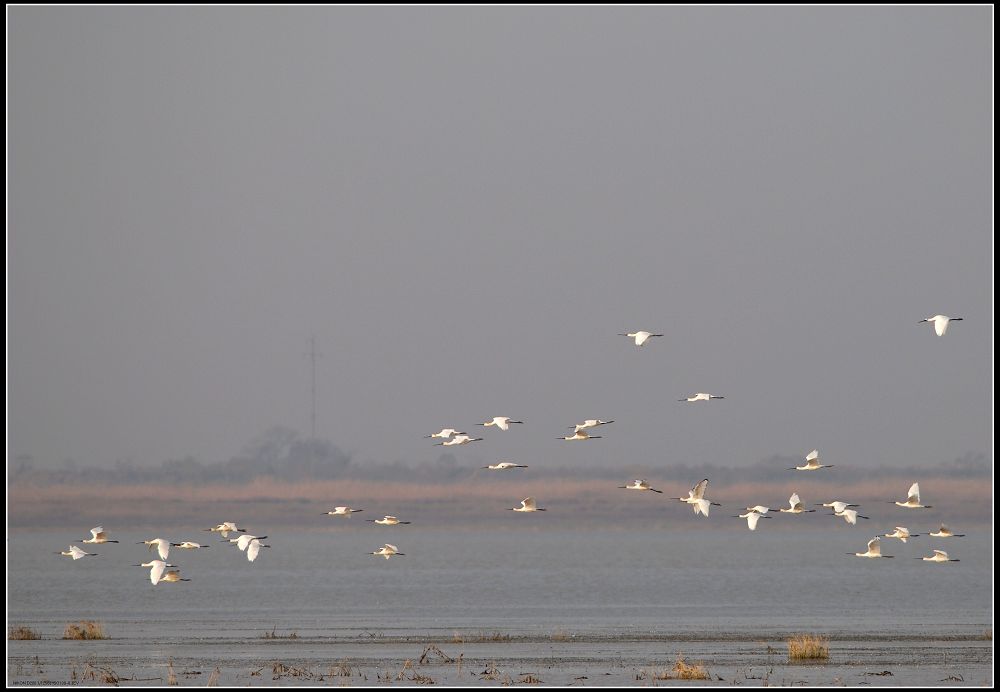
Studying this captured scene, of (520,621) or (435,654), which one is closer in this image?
(435,654)

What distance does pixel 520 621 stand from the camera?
49.2 m

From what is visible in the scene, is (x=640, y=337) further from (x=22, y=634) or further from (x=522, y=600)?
(x=522, y=600)

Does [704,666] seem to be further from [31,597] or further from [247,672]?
[31,597]

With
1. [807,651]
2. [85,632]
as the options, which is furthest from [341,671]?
[85,632]

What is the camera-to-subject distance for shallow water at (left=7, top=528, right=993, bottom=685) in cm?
3488

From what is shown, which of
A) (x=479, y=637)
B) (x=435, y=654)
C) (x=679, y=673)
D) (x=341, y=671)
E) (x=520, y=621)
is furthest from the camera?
(x=520, y=621)

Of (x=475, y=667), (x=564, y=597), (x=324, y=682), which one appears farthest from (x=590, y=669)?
(x=564, y=597)

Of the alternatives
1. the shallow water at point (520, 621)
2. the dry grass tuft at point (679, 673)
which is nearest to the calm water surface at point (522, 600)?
the shallow water at point (520, 621)

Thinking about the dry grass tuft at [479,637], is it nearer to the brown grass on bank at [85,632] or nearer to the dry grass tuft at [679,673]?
the dry grass tuft at [679,673]

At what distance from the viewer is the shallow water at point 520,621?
34875 millimetres

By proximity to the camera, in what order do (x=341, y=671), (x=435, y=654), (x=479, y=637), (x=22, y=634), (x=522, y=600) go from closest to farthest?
(x=341, y=671) → (x=435, y=654) → (x=22, y=634) → (x=479, y=637) → (x=522, y=600)

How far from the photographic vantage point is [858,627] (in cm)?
4581

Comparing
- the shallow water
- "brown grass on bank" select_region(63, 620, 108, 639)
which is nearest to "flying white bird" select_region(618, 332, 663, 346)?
the shallow water

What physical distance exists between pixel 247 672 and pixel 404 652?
5.26 m
